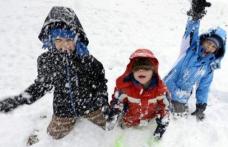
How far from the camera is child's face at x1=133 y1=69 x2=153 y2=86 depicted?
389cm

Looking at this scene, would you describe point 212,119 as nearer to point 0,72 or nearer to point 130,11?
point 0,72

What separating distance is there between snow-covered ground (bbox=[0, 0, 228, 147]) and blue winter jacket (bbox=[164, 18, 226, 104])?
43 cm

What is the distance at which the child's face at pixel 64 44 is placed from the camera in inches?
154

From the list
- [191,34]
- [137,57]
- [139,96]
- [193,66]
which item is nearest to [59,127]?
[139,96]

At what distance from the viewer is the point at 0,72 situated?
587cm

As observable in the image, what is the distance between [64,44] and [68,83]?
1.81 feet

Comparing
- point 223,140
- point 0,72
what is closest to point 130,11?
point 0,72

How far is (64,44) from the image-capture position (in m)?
3.94

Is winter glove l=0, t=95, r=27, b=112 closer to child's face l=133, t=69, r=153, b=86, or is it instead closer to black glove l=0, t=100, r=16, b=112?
black glove l=0, t=100, r=16, b=112

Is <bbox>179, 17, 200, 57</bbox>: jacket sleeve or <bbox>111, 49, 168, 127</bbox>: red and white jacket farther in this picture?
<bbox>179, 17, 200, 57</bbox>: jacket sleeve

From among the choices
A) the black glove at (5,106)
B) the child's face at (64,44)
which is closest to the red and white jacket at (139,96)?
the child's face at (64,44)

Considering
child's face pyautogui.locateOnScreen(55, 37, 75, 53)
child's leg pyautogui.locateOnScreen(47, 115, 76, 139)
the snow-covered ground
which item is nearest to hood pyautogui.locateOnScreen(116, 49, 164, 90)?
child's face pyautogui.locateOnScreen(55, 37, 75, 53)

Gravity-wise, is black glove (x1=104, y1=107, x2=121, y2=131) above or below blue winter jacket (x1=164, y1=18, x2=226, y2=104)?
below

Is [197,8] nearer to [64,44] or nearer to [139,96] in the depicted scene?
[139,96]
